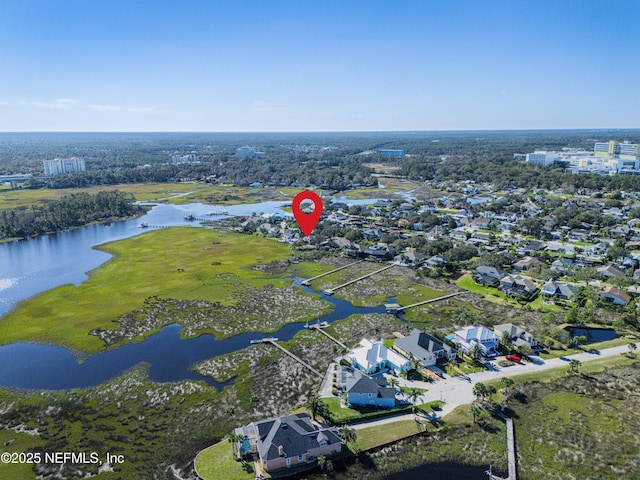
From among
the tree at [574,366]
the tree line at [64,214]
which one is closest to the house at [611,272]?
the tree at [574,366]

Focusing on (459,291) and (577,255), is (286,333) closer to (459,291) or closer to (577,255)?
(459,291)

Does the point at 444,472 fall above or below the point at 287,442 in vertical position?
below

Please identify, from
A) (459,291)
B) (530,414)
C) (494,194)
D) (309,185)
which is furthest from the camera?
(309,185)

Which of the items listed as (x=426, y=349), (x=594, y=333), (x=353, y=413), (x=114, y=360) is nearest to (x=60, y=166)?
(x=114, y=360)

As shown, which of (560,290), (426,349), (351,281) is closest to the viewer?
(426,349)

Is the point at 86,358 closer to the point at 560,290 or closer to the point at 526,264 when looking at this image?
the point at 560,290

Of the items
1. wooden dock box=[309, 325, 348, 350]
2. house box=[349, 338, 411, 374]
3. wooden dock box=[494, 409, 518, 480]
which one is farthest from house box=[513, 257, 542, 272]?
wooden dock box=[494, 409, 518, 480]

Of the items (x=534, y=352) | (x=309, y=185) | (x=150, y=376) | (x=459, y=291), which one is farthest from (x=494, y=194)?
(x=150, y=376)
